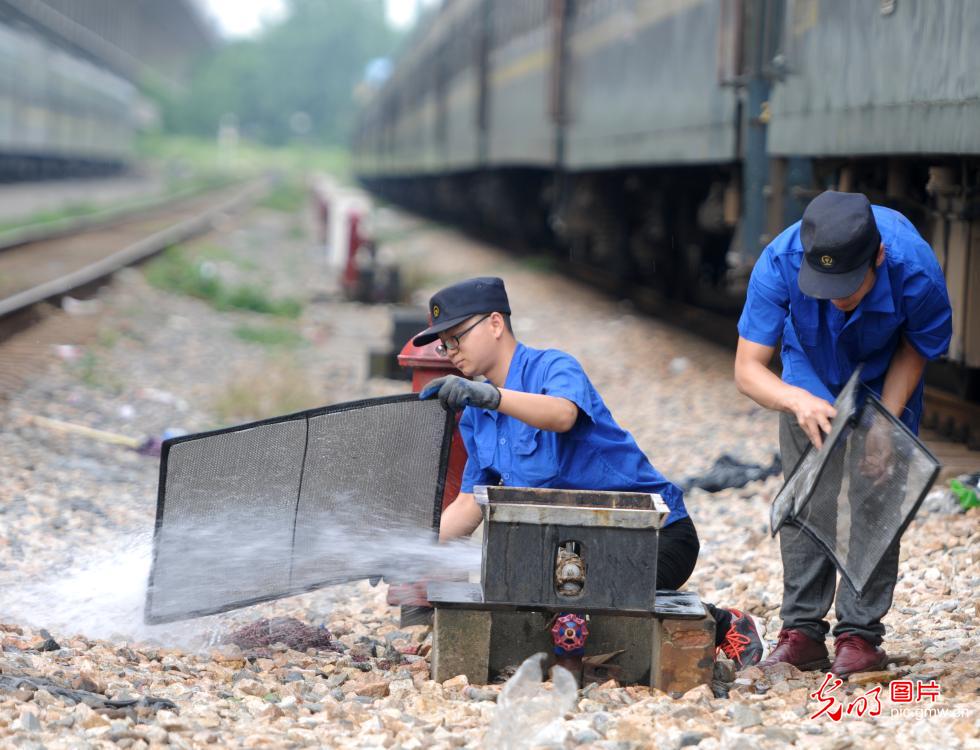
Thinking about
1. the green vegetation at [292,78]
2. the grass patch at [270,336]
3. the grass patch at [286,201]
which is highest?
the green vegetation at [292,78]

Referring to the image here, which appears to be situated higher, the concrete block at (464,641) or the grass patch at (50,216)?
the grass patch at (50,216)

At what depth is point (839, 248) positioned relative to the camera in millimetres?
3529

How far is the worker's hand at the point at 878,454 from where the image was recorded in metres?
3.59

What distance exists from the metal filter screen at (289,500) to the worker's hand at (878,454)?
1.36 m

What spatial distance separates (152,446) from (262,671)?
13.8ft

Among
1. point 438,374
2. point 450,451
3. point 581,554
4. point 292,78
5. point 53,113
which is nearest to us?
point 581,554

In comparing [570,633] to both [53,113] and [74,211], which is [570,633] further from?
[53,113]

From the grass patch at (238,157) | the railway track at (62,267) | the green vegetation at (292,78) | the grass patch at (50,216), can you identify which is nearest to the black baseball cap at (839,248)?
the railway track at (62,267)

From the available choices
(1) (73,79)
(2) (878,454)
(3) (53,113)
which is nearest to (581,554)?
(2) (878,454)

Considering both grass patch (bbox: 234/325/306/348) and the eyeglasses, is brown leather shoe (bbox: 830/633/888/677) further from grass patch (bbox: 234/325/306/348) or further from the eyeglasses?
grass patch (bbox: 234/325/306/348)

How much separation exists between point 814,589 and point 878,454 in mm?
627

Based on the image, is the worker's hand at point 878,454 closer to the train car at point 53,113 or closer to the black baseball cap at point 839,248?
the black baseball cap at point 839,248

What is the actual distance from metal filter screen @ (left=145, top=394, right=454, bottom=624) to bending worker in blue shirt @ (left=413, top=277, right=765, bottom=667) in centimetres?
30

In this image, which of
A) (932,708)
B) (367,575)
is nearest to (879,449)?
(932,708)
